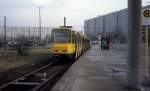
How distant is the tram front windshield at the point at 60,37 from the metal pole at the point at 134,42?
71.3 ft

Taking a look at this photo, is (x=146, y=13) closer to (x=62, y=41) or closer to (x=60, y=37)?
(x=62, y=41)

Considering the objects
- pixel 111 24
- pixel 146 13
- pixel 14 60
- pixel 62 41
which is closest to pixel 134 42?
pixel 146 13

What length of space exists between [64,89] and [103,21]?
127 metres

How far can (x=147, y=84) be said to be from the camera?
16.4 meters

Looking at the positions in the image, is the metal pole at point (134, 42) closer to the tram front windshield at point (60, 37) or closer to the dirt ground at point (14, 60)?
the dirt ground at point (14, 60)

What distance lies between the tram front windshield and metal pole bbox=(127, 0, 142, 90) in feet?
71.3

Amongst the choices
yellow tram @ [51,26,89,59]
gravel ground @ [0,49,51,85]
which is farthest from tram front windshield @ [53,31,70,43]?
gravel ground @ [0,49,51,85]

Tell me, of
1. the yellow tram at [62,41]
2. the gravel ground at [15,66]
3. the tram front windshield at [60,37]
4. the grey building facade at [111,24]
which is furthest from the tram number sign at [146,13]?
the grey building facade at [111,24]

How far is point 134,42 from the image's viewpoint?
598 inches

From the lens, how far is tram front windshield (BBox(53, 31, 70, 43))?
121 feet

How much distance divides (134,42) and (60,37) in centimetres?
2231

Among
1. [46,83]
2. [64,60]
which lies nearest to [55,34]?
[64,60]

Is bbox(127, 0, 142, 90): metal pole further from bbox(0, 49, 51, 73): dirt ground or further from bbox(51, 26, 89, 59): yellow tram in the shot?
bbox(51, 26, 89, 59): yellow tram

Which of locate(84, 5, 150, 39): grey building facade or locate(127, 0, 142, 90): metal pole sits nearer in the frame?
locate(127, 0, 142, 90): metal pole
